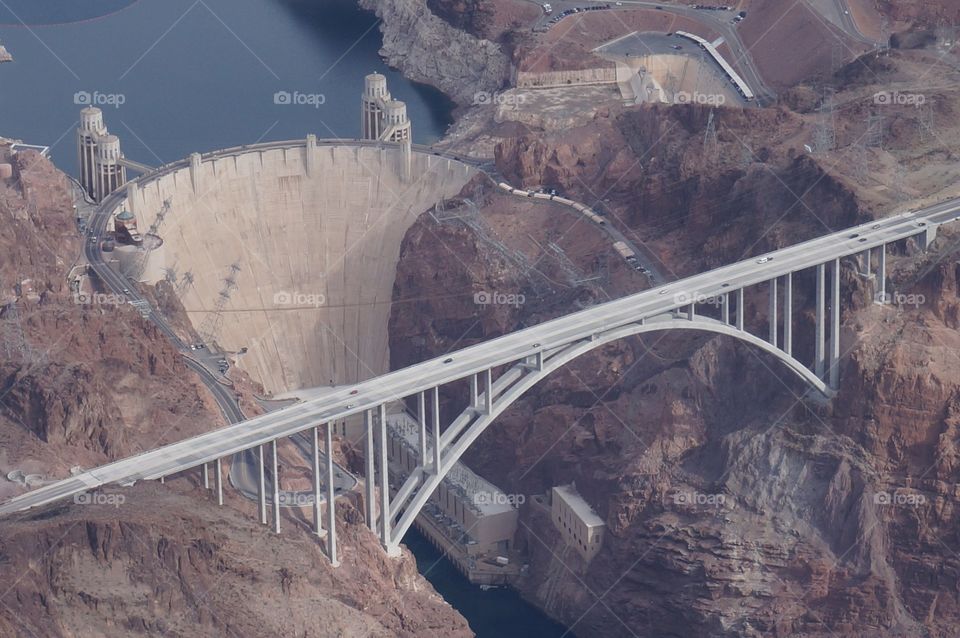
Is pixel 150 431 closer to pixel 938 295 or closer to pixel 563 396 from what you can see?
pixel 563 396

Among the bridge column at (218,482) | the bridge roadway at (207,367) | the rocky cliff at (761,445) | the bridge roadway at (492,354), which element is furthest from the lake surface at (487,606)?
the bridge column at (218,482)

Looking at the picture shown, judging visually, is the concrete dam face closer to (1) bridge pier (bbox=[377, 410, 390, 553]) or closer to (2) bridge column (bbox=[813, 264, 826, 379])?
(2) bridge column (bbox=[813, 264, 826, 379])

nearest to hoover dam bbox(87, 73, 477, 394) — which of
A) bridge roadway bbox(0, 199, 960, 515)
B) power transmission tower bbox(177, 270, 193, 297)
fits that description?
power transmission tower bbox(177, 270, 193, 297)

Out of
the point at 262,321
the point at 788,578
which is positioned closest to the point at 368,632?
the point at 788,578
